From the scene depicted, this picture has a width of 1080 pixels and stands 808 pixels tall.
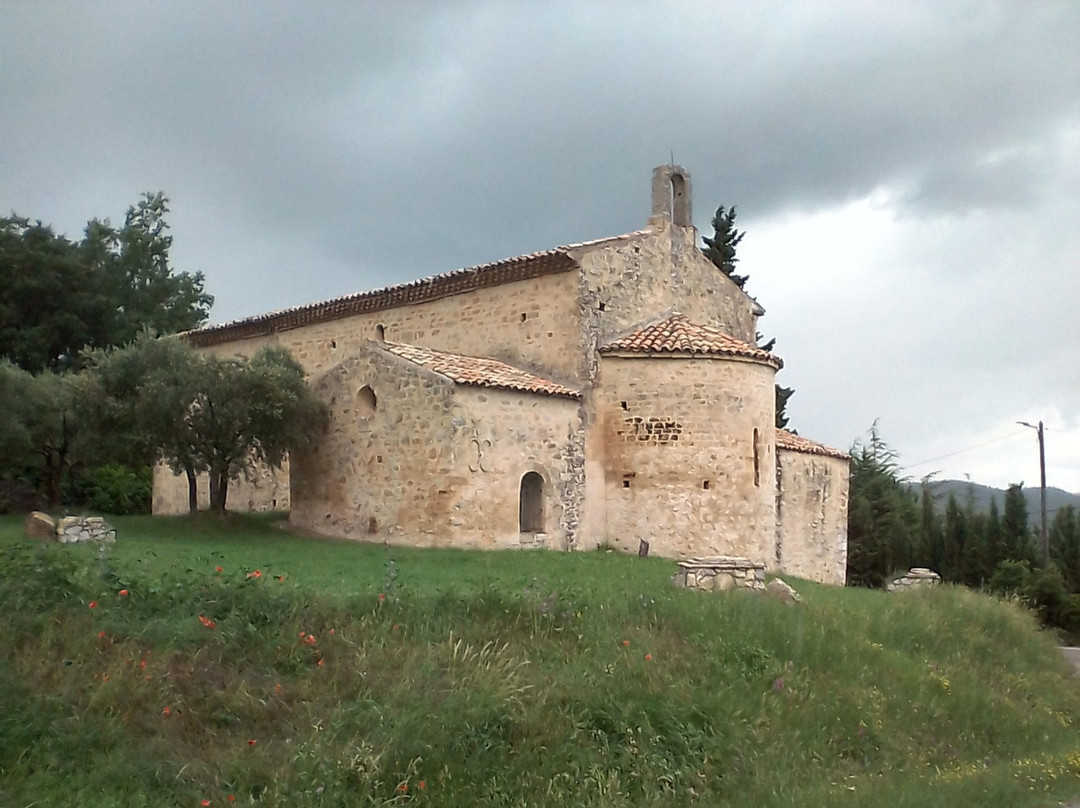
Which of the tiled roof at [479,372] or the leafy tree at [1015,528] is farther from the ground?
the tiled roof at [479,372]

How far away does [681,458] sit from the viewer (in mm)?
18875

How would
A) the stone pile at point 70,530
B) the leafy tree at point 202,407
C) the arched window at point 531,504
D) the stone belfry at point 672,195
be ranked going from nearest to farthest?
the stone pile at point 70,530 < the leafy tree at point 202,407 < the arched window at point 531,504 < the stone belfry at point 672,195

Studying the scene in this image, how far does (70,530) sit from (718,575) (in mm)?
10446

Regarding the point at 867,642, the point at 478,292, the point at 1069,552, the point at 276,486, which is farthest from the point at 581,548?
the point at 1069,552

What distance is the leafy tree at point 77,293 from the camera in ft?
122

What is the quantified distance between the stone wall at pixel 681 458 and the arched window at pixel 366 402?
4372mm

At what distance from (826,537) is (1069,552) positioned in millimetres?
18234

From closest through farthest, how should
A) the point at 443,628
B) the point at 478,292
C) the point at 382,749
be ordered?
the point at 382,749 < the point at 443,628 < the point at 478,292

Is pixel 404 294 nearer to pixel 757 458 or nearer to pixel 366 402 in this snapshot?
pixel 366 402

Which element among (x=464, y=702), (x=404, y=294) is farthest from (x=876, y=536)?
(x=464, y=702)

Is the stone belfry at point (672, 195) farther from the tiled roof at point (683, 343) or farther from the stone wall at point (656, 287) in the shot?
the tiled roof at point (683, 343)

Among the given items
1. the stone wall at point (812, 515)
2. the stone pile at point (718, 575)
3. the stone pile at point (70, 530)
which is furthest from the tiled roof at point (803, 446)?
the stone pile at point (70, 530)

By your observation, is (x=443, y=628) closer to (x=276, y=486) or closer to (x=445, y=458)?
(x=445, y=458)

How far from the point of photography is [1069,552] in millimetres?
36500
